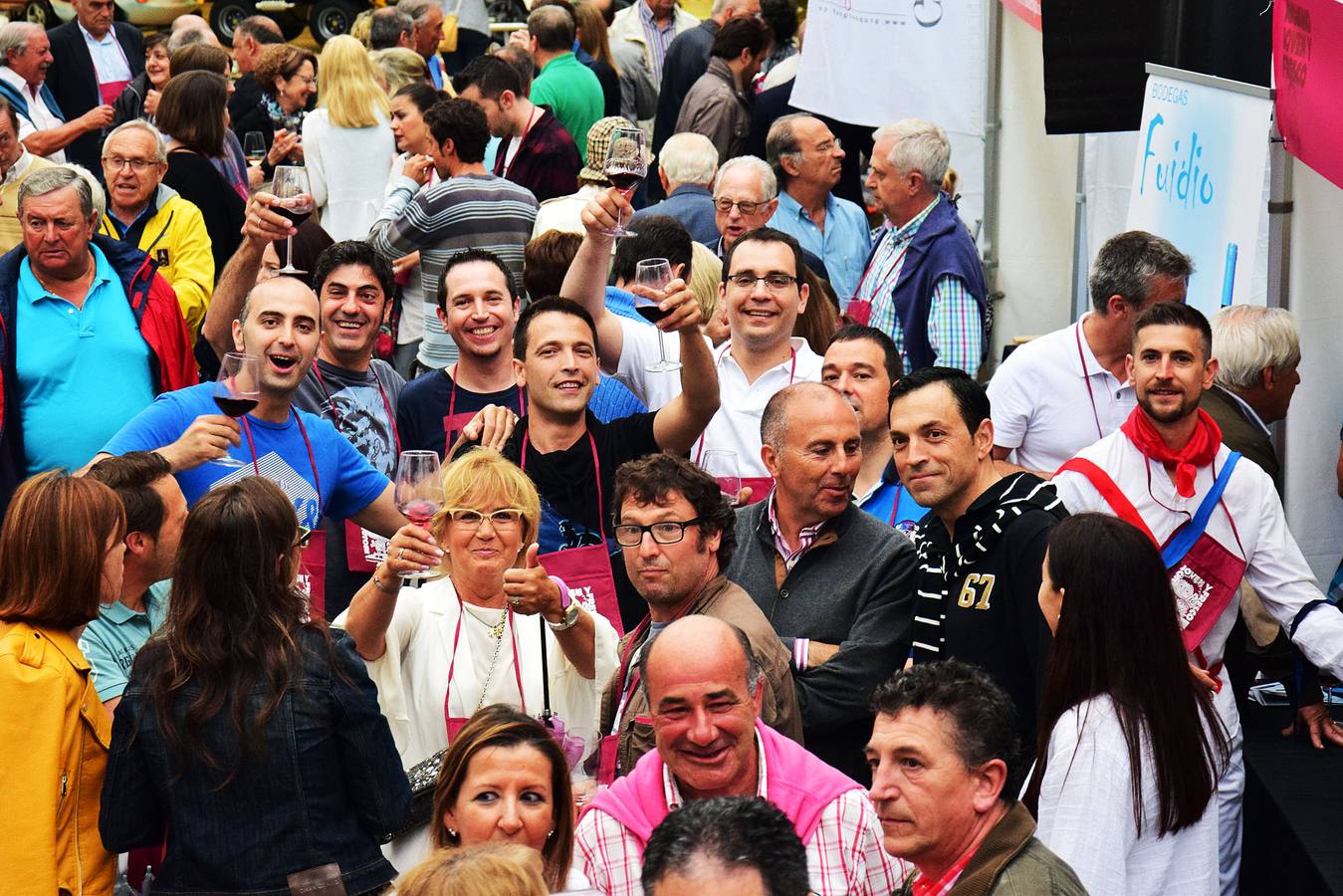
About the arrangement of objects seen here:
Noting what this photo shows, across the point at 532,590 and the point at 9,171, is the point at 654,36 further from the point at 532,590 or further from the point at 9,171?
the point at 532,590

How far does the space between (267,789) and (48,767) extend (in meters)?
0.49

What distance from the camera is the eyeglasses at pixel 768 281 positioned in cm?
548

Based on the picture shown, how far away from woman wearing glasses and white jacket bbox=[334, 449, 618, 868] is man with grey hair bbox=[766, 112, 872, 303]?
378 centimetres

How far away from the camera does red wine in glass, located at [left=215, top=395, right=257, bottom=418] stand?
15.2 ft

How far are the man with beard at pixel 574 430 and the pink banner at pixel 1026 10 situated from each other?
397cm

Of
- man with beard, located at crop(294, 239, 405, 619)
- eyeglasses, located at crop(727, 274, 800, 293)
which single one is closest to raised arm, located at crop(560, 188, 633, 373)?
eyeglasses, located at crop(727, 274, 800, 293)

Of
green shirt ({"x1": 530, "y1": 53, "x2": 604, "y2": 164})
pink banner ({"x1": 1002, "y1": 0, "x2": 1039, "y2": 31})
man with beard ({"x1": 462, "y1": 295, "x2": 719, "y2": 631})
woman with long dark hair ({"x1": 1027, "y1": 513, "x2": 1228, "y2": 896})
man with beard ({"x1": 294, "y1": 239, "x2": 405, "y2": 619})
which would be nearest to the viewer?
woman with long dark hair ({"x1": 1027, "y1": 513, "x2": 1228, "y2": 896})

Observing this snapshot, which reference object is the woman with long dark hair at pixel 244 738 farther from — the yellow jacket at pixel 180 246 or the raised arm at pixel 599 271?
the yellow jacket at pixel 180 246

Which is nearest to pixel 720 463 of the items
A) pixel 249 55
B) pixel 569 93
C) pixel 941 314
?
pixel 941 314

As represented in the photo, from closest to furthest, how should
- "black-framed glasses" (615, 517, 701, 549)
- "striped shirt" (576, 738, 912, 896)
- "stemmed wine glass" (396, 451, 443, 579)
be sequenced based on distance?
"striped shirt" (576, 738, 912, 896), "black-framed glasses" (615, 517, 701, 549), "stemmed wine glass" (396, 451, 443, 579)

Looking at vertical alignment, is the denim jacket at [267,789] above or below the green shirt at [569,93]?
below

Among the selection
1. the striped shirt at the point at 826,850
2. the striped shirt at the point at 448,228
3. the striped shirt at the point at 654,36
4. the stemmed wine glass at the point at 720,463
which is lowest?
the striped shirt at the point at 826,850

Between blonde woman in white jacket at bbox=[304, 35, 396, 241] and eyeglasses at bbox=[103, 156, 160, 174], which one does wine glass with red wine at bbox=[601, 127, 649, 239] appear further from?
blonde woman in white jacket at bbox=[304, 35, 396, 241]

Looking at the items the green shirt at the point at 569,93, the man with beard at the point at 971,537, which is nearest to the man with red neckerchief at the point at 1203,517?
the man with beard at the point at 971,537
